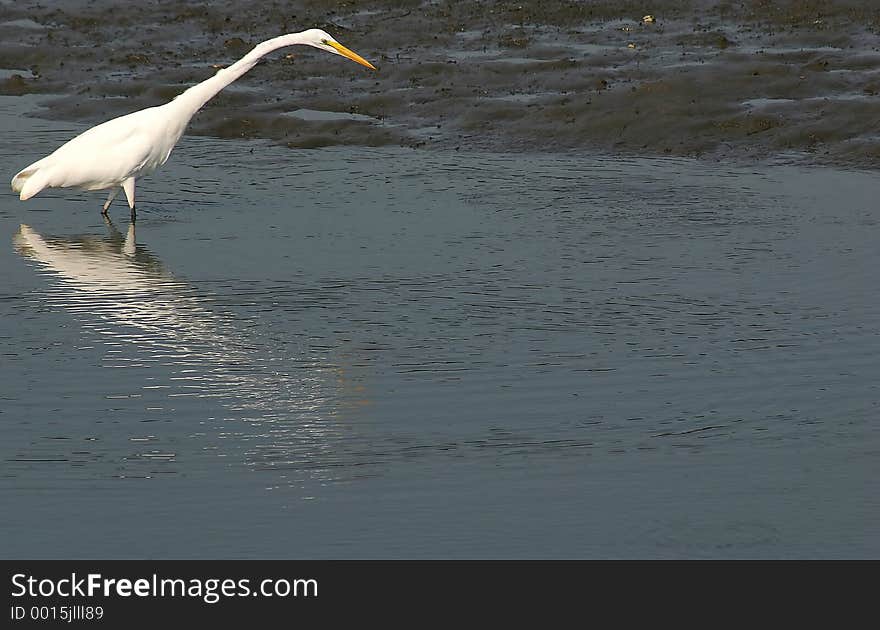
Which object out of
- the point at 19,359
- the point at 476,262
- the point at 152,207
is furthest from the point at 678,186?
the point at 19,359

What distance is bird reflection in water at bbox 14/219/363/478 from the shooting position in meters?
6.80

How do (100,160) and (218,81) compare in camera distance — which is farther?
(218,81)

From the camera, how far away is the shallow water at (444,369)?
19.5 feet

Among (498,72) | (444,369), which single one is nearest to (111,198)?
(444,369)

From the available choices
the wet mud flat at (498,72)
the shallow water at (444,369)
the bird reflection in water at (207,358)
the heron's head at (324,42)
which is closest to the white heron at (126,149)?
the heron's head at (324,42)

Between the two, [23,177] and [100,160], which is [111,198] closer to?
[100,160]

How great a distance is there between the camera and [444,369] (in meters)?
7.82

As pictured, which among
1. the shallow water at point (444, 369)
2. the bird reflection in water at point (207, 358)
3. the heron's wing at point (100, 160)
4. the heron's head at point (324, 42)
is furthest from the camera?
the heron's head at point (324, 42)

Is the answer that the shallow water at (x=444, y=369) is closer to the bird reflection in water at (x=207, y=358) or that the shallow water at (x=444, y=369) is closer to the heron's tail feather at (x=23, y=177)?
the bird reflection in water at (x=207, y=358)

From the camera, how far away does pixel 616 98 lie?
50.3ft

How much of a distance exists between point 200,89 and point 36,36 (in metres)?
8.66

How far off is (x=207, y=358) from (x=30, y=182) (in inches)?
169

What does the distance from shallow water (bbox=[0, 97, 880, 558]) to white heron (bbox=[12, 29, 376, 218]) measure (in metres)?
0.26

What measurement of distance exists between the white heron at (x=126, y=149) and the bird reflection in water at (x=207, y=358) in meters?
1.22
